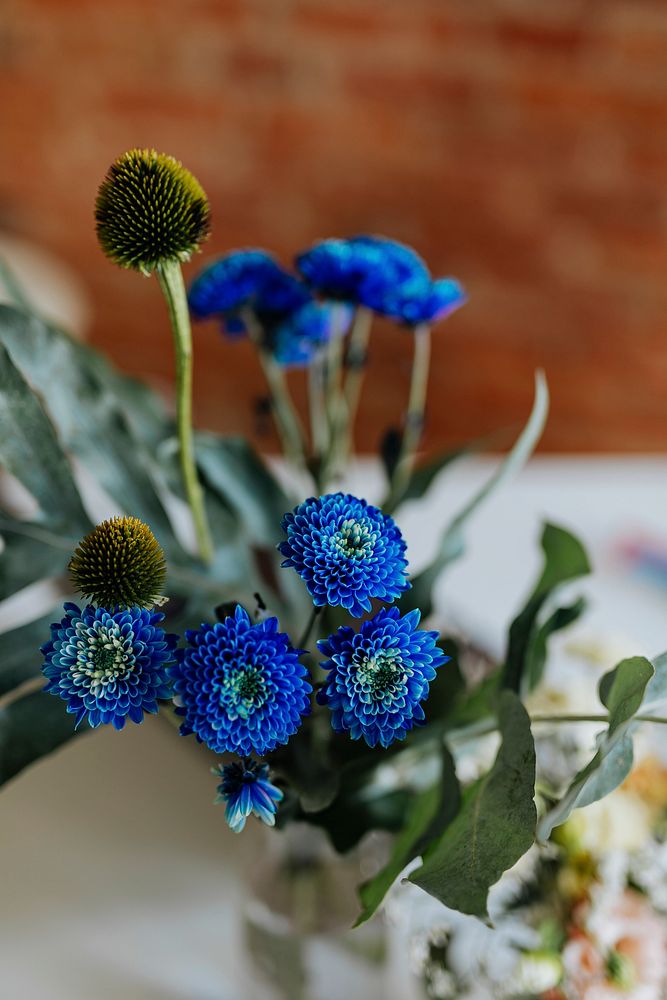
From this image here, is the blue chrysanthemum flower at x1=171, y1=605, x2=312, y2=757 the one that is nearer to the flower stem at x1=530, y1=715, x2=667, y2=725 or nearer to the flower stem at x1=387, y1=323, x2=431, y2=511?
the flower stem at x1=530, y1=715, x2=667, y2=725

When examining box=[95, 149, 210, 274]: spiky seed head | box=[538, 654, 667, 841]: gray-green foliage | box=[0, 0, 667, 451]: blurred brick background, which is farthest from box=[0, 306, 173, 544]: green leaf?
box=[0, 0, 667, 451]: blurred brick background

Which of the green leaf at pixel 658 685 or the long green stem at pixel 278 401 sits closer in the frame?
the green leaf at pixel 658 685

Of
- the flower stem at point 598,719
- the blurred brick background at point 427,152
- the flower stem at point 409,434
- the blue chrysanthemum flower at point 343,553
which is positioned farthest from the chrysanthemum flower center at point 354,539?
the blurred brick background at point 427,152

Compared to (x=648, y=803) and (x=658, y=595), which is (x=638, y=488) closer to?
(x=658, y=595)

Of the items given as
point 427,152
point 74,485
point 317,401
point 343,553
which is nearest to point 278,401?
point 317,401

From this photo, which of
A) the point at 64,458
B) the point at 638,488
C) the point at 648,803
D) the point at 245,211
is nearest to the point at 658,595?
the point at 638,488

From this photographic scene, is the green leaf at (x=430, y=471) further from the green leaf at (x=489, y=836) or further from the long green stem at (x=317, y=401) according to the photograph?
the green leaf at (x=489, y=836)

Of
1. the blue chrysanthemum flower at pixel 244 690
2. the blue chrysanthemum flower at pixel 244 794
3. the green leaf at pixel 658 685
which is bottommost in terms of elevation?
the blue chrysanthemum flower at pixel 244 794
